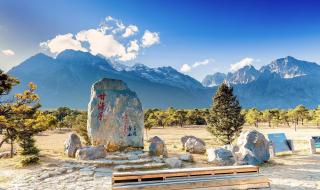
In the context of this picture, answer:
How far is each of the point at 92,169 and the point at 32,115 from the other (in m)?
6.05

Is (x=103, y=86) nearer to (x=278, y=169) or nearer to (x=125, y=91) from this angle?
(x=125, y=91)

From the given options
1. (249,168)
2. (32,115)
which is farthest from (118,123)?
(249,168)

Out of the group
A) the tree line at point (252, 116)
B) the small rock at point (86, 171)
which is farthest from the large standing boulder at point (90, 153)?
the tree line at point (252, 116)

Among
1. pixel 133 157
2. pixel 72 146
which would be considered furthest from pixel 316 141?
pixel 72 146

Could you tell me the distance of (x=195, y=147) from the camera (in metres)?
20.4

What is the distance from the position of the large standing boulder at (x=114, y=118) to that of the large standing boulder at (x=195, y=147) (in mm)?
3814

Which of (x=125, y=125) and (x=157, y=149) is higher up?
(x=125, y=125)

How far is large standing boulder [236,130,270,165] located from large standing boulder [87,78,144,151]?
7.49 metres

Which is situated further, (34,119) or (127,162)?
(127,162)

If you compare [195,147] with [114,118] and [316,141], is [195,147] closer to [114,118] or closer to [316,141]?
[114,118]

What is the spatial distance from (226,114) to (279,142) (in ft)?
16.4

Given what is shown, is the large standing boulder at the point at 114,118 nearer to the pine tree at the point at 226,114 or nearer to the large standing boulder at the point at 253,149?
the pine tree at the point at 226,114

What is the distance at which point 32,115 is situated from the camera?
663 inches

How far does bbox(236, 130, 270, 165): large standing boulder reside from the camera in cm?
1506
